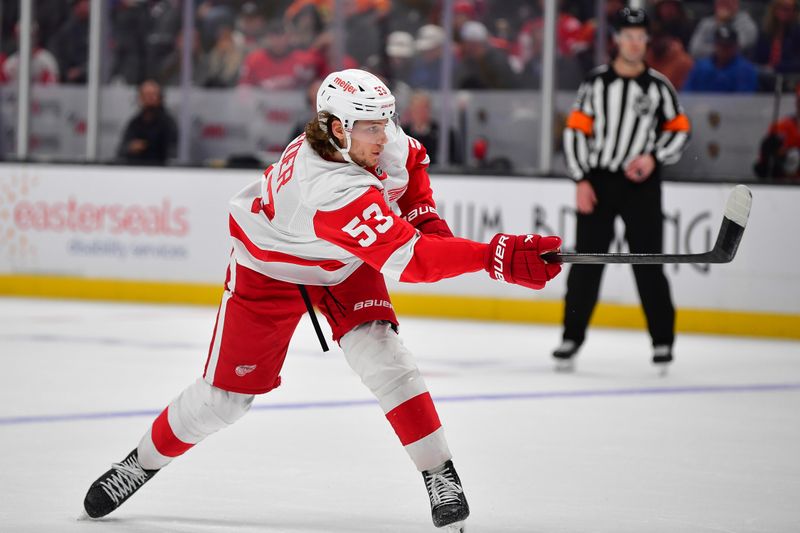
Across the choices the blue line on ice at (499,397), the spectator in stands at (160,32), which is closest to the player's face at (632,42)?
the blue line on ice at (499,397)

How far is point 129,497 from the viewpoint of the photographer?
317cm

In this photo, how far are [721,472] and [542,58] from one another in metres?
4.89

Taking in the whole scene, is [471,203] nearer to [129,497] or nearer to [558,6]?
[558,6]

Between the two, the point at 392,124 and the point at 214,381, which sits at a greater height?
the point at 392,124

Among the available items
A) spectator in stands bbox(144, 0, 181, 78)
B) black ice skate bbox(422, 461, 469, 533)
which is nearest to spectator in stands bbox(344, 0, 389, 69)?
spectator in stands bbox(144, 0, 181, 78)

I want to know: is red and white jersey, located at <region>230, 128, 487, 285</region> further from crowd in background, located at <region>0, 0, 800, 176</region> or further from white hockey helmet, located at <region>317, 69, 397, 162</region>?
crowd in background, located at <region>0, 0, 800, 176</region>

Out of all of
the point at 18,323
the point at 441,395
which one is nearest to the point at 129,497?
the point at 441,395

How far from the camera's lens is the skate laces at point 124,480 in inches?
120

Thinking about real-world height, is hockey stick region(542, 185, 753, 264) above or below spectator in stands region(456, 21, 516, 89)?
below

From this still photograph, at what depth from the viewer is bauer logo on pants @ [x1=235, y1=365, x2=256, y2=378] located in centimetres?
302

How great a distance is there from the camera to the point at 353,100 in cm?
285

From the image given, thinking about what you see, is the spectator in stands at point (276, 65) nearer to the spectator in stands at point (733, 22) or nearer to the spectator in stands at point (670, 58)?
the spectator in stands at point (670, 58)

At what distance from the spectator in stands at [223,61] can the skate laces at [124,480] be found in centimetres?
646

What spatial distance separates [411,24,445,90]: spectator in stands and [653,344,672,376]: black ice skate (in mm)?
3498
